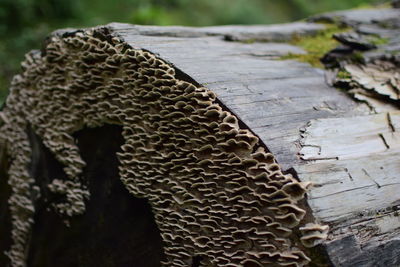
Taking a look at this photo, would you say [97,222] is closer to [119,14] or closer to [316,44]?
[316,44]

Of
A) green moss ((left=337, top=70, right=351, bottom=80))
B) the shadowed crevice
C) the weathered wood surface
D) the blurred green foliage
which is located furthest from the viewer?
the blurred green foliage

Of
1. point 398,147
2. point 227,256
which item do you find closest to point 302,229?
point 227,256

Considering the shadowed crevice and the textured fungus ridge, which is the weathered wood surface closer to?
the textured fungus ridge

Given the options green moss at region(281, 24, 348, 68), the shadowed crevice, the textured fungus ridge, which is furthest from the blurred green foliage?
the textured fungus ridge

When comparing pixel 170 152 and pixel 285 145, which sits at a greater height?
pixel 170 152

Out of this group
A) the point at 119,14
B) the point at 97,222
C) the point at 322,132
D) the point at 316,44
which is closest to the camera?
the point at 322,132

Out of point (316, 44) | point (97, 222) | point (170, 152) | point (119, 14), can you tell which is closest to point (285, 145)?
point (170, 152)
